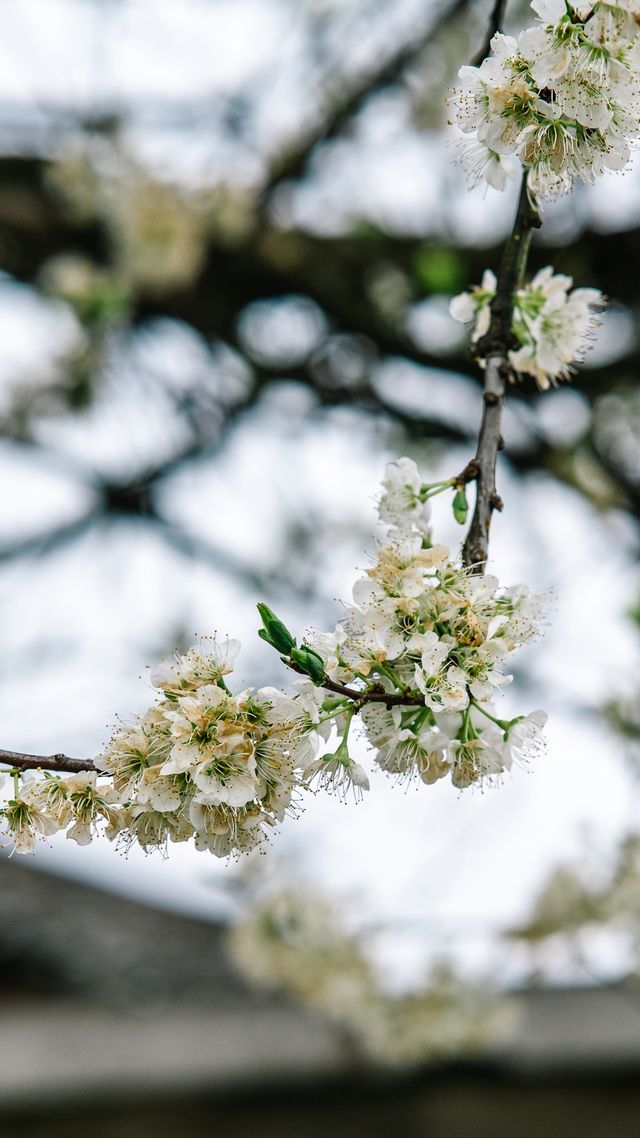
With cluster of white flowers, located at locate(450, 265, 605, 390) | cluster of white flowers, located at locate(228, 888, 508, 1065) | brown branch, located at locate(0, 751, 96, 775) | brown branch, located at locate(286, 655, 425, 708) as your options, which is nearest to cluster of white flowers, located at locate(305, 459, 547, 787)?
brown branch, located at locate(286, 655, 425, 708)

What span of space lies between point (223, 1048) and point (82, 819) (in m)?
4.57

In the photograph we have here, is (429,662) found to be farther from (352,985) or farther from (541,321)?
(352,985)

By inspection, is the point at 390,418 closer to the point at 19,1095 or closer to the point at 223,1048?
the point at 223,1048

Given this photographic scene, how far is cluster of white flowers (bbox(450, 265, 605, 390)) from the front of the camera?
1509 mm

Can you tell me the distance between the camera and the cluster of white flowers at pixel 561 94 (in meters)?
1.09

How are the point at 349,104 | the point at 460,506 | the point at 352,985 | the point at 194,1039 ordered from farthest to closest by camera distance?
the point at 194,1039, the point at 352,985, the point at 349,104, the point at 460,506

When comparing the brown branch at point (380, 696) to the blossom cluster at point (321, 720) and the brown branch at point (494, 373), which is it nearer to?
the blossom cluster at point (321, 720)

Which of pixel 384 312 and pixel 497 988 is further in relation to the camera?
pixel 497 988

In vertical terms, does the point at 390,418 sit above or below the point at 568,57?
above

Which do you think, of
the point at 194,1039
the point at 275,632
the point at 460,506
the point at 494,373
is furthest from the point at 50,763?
the point at 194,1039

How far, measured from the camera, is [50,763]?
123 cm

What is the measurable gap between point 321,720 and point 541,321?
720 millimetres

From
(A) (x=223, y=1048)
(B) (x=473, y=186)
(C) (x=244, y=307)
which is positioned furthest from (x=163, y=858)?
(A) (x=223, y=1048)

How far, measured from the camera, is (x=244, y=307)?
4.24m
